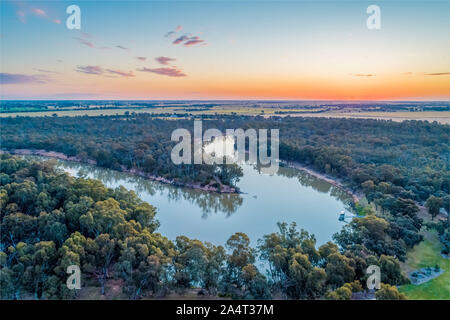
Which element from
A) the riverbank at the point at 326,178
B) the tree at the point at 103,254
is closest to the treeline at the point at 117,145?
the riverbank at the point at 326,178

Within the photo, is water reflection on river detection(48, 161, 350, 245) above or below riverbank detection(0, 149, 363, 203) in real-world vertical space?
below

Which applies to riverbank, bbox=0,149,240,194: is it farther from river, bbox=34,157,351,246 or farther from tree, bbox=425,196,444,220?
tree, bbox=425,196,444,220

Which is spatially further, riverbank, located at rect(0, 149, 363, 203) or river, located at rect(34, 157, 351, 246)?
riverbank, located at rect(0, 149, 363, 203)

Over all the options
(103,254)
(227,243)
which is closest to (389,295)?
(227,243)

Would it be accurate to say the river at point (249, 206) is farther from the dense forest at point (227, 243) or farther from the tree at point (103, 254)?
the tree at point (103, 254)

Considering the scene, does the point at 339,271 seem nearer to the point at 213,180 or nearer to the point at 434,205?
the point at 434,205

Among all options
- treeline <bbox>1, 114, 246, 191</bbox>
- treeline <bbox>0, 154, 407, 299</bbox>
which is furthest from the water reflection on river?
treeline <bbox>0, 154, 407, 299</bbox>
